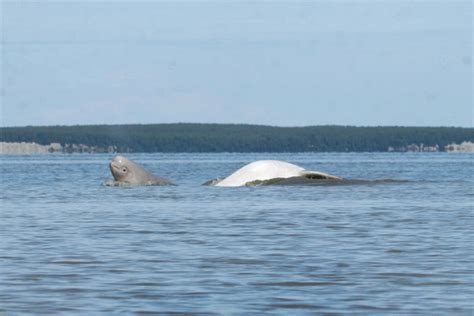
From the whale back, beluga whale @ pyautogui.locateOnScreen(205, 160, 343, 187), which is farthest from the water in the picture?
the whale back

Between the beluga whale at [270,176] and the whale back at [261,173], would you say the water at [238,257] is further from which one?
the whale back at [261,173]

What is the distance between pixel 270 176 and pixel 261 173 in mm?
334

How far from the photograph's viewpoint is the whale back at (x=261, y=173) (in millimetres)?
39656

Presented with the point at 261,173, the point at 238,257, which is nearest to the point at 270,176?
the point at 261,173

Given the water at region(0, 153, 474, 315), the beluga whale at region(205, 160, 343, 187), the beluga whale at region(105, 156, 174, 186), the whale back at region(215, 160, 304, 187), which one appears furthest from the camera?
the beluga whale at region(105, 156, 174, 186)

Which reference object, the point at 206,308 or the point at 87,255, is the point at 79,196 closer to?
the point at 87,255

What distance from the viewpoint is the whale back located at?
39656 mm

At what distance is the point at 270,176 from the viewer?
39.9 metres

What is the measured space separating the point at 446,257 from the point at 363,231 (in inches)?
176

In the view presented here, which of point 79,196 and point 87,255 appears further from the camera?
point 79,196

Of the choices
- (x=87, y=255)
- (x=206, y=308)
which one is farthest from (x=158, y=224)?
(x=206, y=308)

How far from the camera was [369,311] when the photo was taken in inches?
486

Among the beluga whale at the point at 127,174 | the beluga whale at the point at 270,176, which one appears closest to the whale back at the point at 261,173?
the beluga whale at the point at 270,176

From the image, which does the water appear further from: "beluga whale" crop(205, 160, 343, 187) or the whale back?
the whale back
